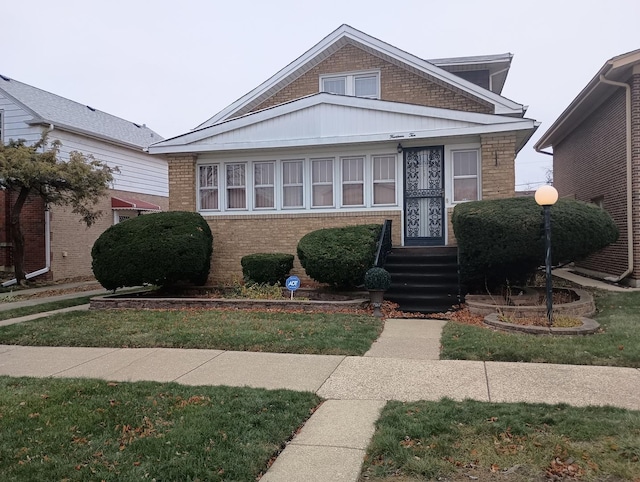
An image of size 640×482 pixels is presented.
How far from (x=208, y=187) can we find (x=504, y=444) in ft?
34.8

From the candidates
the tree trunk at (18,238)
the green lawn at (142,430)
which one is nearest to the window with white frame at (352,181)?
the green lawn at (142,430)

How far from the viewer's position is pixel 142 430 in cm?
420

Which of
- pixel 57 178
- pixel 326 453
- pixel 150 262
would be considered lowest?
pixel 326 453

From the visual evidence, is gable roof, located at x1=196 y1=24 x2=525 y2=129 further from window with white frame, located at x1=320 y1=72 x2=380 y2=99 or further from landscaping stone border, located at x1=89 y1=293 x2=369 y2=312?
landscaping stone border, located at x1=89 y1=293 x2=369 y2=312

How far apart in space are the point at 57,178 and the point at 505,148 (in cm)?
1256

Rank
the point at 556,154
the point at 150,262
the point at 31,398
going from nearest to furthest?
the point at 31,398 < the point at 150,262 < the point at 556,154

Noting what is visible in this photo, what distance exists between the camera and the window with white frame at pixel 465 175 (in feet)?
38.0

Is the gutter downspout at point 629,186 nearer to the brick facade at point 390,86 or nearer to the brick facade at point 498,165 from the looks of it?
the brick facade at point 498,165

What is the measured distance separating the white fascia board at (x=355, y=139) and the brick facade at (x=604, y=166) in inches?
123

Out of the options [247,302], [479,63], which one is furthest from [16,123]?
[479,63]

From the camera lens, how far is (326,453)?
3830 mm

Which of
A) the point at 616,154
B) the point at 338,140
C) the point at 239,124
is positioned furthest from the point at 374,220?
the point at 616,154

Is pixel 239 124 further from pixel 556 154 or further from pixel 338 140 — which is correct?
pixel 556 154

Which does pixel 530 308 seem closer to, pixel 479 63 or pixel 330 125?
pixel 330 125
